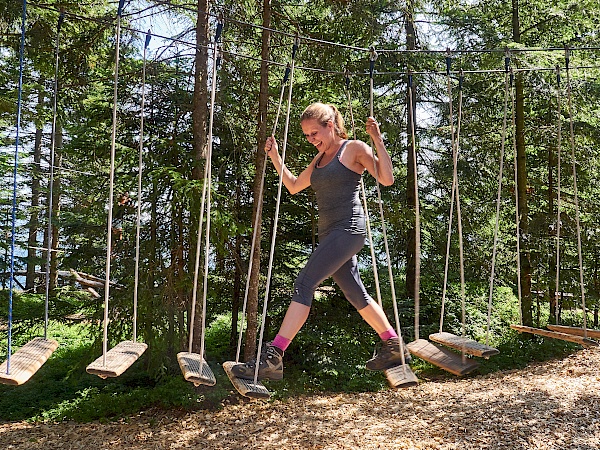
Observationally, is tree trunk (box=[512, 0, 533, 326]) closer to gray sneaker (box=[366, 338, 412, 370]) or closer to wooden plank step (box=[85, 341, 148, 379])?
gray sneaker (box=[366, 338, 412, 370])

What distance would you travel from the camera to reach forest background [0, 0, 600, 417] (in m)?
6.50

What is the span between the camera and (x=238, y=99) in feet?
25.0

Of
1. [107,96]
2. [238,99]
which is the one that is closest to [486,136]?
[238,99]

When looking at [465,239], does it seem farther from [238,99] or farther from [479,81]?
[238,99]

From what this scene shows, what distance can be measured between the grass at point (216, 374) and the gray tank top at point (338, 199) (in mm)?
4428

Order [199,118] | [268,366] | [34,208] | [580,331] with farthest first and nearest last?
[34,208], [199,118], [580,331], [268,366]

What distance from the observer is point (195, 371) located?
270 cm

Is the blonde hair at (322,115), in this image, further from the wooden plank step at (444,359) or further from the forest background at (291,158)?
the forest background at (291,158)

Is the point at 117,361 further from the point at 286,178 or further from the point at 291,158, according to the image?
the point at 291,158

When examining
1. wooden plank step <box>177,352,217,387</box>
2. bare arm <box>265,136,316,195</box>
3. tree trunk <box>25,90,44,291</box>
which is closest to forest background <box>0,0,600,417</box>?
tree trunk <box>25,90,44,291</box>

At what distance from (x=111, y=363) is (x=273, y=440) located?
3240mm

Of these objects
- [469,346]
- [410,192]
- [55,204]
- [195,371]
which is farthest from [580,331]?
[55,204]

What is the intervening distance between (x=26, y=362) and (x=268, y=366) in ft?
4.64

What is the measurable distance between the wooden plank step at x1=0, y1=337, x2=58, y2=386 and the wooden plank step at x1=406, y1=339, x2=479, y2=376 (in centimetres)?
203
